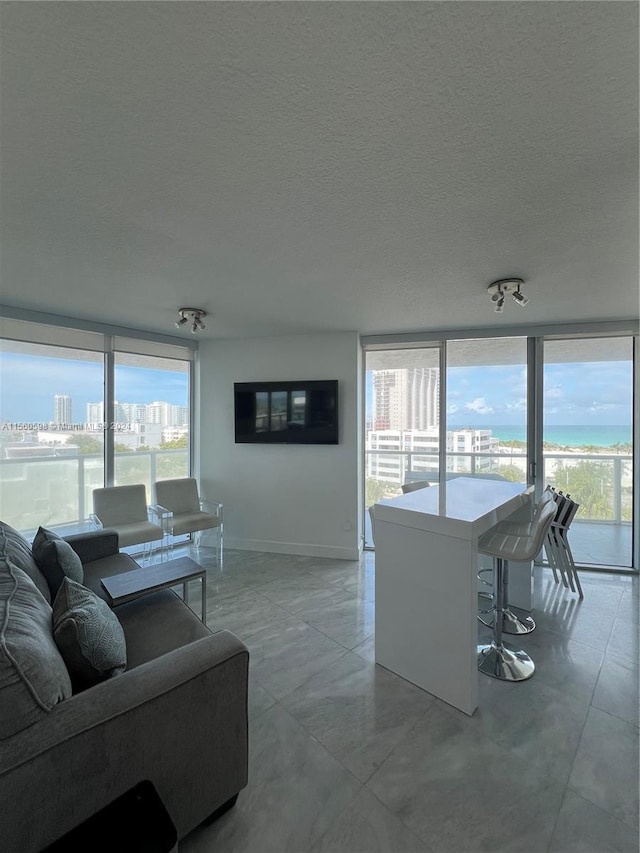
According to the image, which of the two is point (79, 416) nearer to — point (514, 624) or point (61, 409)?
point (61, 409)

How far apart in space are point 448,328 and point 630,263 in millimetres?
1767

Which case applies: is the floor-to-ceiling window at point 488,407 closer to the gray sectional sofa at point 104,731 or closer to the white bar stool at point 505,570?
the white bar stool at point 505,570

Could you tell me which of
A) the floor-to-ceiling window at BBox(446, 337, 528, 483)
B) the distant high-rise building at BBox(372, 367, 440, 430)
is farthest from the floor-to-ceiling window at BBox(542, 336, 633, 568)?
the distant high-rise building at BBox(372, 367, 440, 430)

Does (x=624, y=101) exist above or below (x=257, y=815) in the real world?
above

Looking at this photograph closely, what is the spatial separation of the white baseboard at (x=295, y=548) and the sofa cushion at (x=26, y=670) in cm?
308

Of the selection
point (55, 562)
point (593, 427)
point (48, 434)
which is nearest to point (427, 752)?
point (55, 562)

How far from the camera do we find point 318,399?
4.18m

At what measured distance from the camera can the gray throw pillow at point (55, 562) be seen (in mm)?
2141

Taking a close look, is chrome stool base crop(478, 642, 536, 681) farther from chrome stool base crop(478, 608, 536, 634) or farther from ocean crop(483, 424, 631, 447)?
ocean crop(483, 424, 631, 447)

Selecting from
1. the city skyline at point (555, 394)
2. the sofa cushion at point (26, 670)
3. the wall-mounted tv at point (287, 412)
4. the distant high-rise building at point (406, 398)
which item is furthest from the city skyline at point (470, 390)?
the sofa cushion at point (26, 670)

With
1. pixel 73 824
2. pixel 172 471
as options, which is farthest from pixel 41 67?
pixel 172 471

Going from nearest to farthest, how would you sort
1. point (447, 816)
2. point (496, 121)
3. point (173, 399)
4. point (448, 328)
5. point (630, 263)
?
point (496, 121)
point (447, 816)
point (630, 263)
point (448, 328)
point (173, 399)

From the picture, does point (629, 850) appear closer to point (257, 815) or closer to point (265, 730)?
point (257, 815)

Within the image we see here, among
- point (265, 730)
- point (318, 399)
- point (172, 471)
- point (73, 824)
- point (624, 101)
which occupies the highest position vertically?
point (624, 101)
